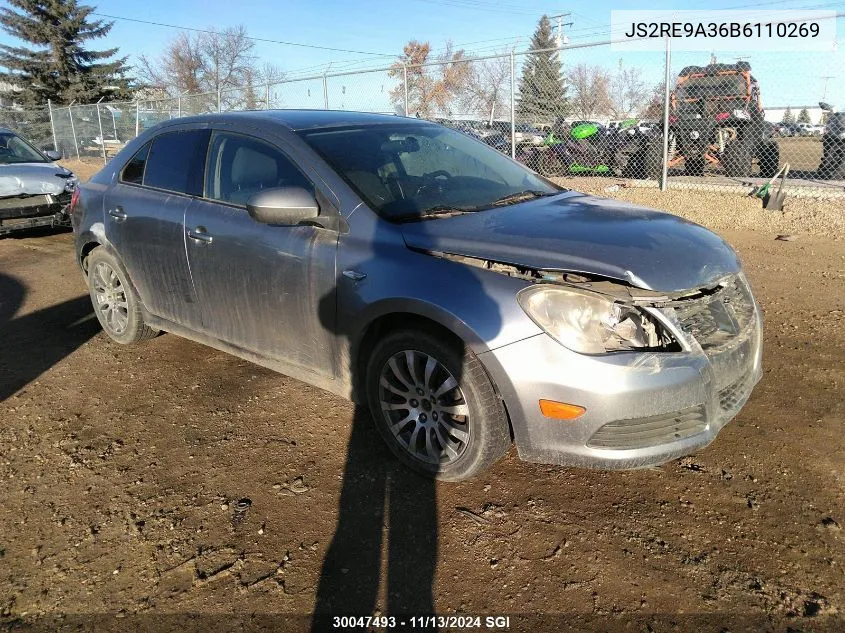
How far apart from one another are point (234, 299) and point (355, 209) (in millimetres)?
1053

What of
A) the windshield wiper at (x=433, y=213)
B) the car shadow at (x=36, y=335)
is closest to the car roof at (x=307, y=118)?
the windshield wiper at (x=433, y=213)

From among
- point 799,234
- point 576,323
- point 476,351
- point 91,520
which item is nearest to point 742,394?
point 576,323

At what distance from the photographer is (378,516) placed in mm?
2770

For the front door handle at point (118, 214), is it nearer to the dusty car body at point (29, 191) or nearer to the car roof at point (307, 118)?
the car roof at point (307, 118)

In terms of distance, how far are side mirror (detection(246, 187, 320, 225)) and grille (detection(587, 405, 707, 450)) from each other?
176cm

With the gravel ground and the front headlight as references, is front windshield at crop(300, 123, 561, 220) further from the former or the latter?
the gravel ground

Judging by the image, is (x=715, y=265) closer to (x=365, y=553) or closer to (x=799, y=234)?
(x=365, y=553)

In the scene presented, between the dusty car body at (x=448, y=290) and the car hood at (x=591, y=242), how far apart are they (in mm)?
11

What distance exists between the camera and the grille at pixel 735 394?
274 centimetres

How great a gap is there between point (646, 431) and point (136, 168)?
388cm

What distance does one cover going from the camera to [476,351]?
2.60m

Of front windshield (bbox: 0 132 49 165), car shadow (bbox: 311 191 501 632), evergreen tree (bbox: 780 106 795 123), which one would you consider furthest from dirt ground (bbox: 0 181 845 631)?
evergreen tree (bbox: 780 106 795 123)

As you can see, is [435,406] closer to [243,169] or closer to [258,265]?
[258,265]

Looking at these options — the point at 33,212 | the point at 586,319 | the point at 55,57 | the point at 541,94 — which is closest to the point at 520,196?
the point at 586,319
